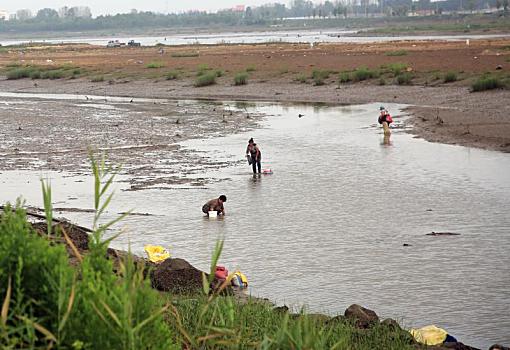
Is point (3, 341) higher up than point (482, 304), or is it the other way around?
point (3, 341)

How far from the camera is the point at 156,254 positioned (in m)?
13.9

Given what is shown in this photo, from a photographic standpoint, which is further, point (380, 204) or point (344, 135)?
point (344, 135)

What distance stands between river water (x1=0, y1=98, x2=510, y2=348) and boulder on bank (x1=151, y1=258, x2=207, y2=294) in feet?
3.16

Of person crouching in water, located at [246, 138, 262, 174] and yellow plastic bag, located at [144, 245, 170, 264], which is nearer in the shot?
yellow plastic bag, located at [144, 245, 170, 264]

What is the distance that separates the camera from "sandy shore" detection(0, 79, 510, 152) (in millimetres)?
28531

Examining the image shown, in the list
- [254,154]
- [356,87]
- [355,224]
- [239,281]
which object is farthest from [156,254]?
[356,87]

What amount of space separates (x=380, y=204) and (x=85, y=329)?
46.1 feet

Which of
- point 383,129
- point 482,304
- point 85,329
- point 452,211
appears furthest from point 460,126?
point 85,329

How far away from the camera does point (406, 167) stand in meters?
23.3

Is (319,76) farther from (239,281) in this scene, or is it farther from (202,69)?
(239,281)

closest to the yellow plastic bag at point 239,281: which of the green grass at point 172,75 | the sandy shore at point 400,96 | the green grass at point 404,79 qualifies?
the sandy shore at point 400,96

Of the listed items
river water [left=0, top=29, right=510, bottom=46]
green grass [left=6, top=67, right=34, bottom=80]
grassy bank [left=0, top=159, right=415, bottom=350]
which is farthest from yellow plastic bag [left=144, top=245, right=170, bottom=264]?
river water [left=0, top=29, right=510, bottom=46]

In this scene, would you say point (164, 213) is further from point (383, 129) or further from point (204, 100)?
point (204, 100)

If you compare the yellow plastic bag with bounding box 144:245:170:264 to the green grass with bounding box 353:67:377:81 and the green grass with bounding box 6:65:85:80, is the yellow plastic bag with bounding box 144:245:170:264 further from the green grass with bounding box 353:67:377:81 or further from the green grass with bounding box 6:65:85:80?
the green grass with bounding box 6:65:85:80
